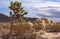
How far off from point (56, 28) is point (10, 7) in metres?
10.9

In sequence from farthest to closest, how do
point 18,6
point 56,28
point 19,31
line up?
point 56,28 → point 18,6 → point 19,31

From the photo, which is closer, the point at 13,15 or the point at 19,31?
the point at 19,31

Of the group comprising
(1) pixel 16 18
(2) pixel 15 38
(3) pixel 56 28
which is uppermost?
(2) pixel 15 38

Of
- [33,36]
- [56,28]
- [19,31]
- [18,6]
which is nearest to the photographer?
[33,36]

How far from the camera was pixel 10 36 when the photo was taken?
84.1 ft

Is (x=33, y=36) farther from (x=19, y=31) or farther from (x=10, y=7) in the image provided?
(x=10, y=7)

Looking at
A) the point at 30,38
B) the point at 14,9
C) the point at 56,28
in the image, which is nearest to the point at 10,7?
the point at 14,9

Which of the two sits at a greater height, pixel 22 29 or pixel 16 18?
pixel 22 29

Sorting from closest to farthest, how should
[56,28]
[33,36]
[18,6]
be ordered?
[33,36], [18,6], [56,28]

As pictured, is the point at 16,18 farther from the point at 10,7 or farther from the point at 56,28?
the point at 56,28

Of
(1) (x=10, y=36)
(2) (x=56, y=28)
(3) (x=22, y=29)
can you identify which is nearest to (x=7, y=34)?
(1) (x=10, y=36)

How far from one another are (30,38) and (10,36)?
2.41m

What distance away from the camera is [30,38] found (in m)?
24.5

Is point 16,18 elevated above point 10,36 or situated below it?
below
